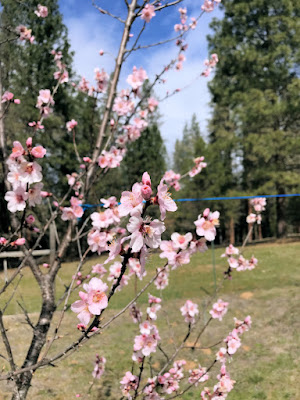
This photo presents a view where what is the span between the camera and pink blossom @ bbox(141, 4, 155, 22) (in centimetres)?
199

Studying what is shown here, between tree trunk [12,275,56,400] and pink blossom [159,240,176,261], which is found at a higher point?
pink blossom [159,240,176,261]

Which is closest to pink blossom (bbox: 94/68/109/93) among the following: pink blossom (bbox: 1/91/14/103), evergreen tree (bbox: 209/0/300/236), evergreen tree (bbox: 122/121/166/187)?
pink blossom (bbox: 1/91/14/103)

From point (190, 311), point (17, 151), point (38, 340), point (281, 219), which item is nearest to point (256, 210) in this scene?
point (190, 311)

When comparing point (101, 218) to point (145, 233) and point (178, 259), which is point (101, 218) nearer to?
point (178, 259)

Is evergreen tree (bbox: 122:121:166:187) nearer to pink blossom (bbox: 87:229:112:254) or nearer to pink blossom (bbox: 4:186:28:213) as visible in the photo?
pink blossom (bbox: 87:229:112:254)

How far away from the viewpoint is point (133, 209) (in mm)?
796

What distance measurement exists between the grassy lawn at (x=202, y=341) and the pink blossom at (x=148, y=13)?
1.47 m

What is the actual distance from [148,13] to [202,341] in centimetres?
356

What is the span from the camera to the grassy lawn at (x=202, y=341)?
3.10 m

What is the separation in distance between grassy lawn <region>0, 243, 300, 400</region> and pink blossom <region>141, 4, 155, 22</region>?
1467mm

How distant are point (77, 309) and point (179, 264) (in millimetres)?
787

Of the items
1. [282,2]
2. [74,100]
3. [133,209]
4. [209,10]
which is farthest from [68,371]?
[282,2]

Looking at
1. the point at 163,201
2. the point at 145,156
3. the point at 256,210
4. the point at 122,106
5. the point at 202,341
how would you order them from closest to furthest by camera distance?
the point at 163,201
the point at 122,106
the point at 256,210
the point at 202,341
the point at 145,156

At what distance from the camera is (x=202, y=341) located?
4.11 m
